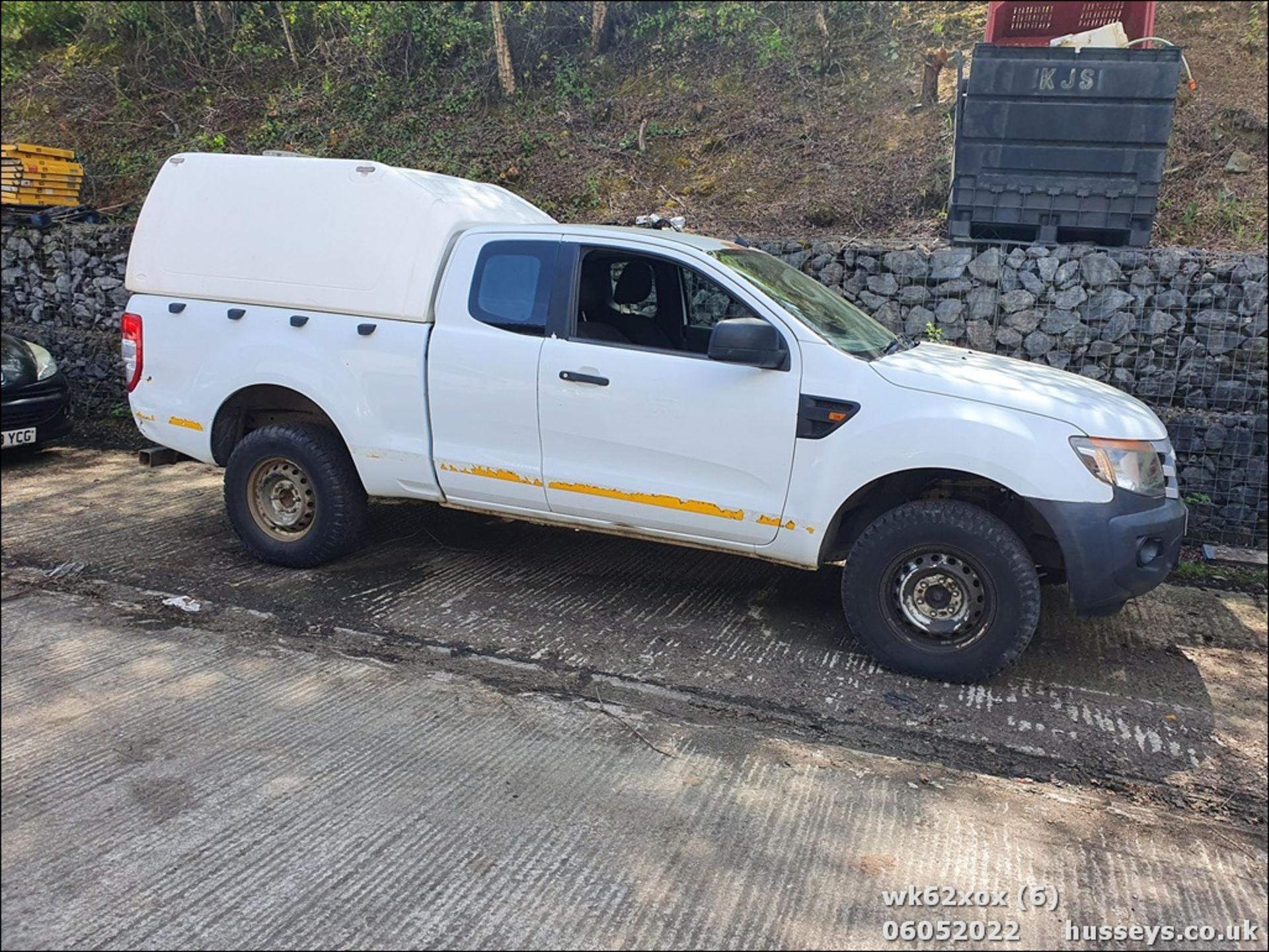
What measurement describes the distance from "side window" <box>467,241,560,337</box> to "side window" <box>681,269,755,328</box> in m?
0.75

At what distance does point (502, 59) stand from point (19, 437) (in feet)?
27.6

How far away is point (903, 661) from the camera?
4.49m

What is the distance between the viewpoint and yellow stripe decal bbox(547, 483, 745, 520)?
4695 mm

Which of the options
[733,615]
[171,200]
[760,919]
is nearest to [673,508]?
[733,615]

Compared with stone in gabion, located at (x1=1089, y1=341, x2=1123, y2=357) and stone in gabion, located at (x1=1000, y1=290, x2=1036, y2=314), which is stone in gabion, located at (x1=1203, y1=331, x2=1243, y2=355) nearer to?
stone in gabion, located at (x1=1089, y1=341, x2=1123, y2=357)

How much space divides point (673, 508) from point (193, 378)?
9.77ft

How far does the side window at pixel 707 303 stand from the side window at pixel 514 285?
750mm

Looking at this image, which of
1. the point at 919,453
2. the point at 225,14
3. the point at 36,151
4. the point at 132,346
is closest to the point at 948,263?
the point at 919,453

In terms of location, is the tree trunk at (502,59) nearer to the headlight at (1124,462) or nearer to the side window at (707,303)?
the side window at (707,303)

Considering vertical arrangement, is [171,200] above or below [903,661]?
above

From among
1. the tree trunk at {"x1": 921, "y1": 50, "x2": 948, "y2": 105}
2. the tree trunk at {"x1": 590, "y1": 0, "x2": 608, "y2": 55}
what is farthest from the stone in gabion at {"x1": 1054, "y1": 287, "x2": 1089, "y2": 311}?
the tree trunk at {"x1": 590, "y1": 0, "x2": 608, "y2": 55}

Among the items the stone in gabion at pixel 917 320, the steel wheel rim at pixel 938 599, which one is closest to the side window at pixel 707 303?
the steel wheel rim at pixel 938 599

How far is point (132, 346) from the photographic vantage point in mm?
5727

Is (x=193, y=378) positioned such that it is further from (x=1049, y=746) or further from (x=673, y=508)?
(x=1049, y=746)
